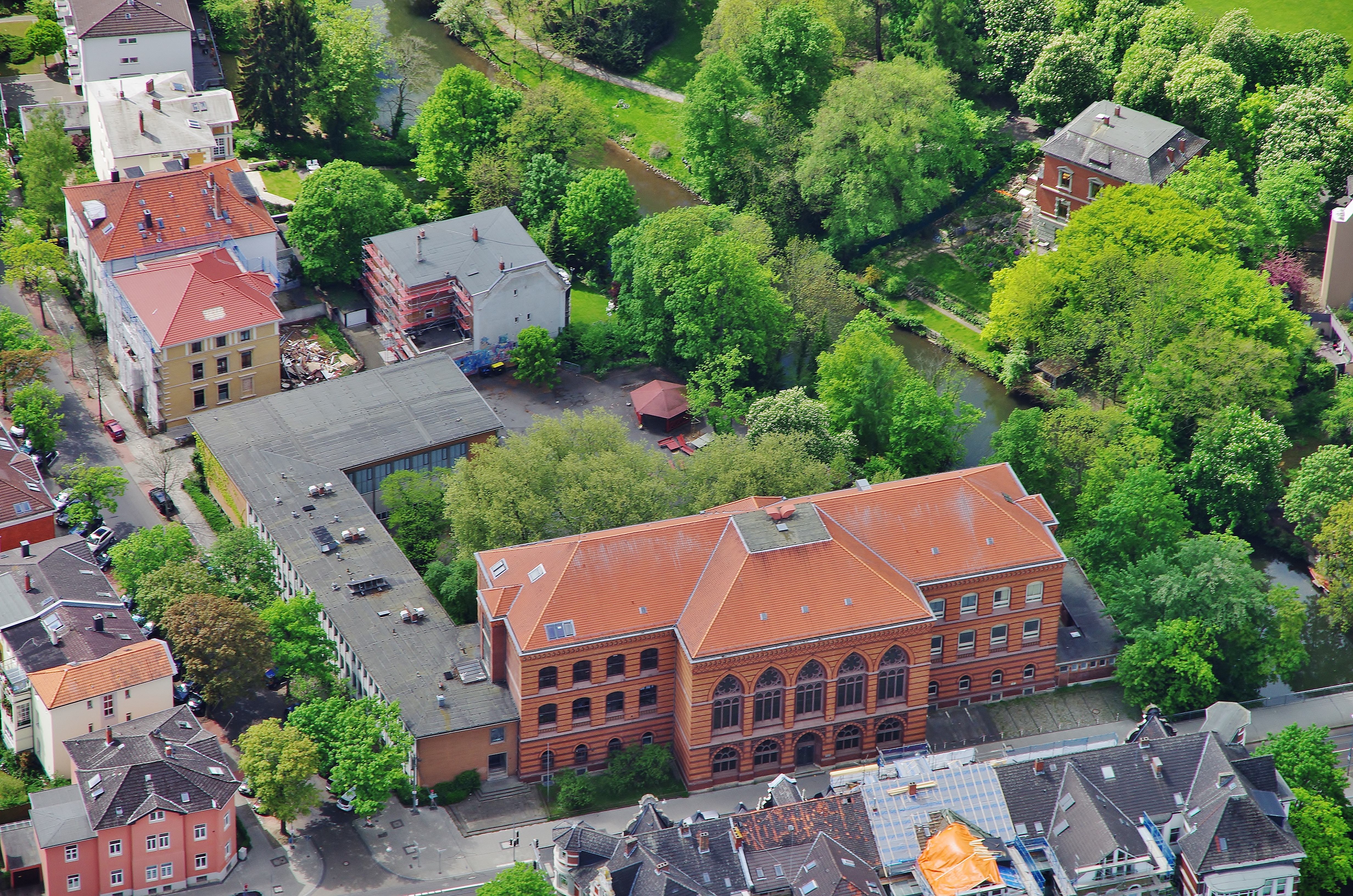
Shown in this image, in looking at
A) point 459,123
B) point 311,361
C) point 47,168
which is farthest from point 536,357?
point 47,168

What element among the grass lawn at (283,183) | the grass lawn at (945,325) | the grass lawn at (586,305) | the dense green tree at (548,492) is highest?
the grass lawn at (283,183)

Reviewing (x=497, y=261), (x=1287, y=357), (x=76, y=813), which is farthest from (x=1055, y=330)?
(x=76, y=813)

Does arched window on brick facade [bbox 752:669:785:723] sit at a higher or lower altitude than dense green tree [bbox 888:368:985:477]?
lower

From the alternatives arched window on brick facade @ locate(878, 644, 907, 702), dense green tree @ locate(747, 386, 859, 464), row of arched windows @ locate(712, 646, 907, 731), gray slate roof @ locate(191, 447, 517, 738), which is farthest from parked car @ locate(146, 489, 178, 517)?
arched window on brick facade @ locate(878, 644, 907, 702)

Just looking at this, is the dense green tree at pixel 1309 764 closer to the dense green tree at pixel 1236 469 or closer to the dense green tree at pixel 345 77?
the dense green tree at pixel 1236 469

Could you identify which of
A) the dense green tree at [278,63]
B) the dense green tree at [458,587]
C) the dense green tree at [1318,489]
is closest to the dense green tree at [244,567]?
the dense green tree at [458,587]

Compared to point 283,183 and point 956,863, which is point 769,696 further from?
point 283,183

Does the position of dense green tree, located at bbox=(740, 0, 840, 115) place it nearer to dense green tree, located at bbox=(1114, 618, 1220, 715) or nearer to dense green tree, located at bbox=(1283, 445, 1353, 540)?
dense green tree, located at bbox=(1283, 445, 1353, 540)
